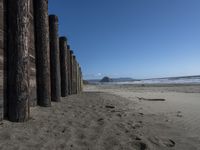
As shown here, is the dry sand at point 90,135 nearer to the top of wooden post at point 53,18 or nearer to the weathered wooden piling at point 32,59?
the weathered wooden piling at point 32,59

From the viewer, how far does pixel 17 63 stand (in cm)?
395

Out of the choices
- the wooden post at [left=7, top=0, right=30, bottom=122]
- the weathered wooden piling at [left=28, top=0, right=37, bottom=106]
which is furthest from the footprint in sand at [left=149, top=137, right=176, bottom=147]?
the weathered wooden piling at [left=28, top=0, right=37, bottom=106]

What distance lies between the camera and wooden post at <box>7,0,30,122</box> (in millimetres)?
3953

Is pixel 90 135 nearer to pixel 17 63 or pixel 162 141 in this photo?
pixel 162 141

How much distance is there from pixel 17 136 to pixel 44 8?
3336 millimetres

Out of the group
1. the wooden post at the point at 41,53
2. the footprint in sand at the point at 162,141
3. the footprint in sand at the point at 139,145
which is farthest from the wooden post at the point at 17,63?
the footprint in sand at the point at 162,141

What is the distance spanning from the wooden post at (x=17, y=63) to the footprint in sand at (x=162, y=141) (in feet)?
6.97

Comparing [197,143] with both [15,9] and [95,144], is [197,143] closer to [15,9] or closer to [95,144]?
[95,144]

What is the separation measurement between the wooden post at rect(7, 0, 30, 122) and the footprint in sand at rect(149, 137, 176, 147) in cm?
212

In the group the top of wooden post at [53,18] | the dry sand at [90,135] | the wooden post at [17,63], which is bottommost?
the dry sand at [90,135]

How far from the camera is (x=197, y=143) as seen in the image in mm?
3967

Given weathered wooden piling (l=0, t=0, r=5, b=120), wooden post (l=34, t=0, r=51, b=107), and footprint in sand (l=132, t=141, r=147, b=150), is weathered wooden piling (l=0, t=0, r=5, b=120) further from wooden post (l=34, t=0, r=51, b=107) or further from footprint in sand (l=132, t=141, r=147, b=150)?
footprint in sand (l=132, t=141, r=147, b=150)

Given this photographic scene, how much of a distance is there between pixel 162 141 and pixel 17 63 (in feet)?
8.54

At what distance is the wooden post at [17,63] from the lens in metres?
3.95
